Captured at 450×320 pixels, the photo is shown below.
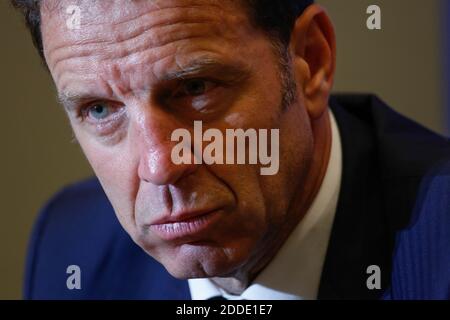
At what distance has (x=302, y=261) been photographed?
89 cm

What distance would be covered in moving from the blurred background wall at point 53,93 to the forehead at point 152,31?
339mm

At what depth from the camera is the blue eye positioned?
77 cm

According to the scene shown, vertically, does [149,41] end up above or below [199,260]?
above

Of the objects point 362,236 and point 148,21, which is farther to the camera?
point 362,236

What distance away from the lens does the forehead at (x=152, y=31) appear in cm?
71

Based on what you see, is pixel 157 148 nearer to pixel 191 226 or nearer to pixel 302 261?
pixel 191 226

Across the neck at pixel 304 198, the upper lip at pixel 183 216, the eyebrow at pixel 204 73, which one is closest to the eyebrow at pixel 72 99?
the eyebrow at pixel 204 73

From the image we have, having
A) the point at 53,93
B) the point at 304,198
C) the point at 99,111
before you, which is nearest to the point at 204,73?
the point at 99,111

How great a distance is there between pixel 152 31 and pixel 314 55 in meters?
0.20

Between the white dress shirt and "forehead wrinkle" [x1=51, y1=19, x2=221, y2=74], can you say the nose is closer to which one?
"forehead wrinkle" [x1=51, y1=19, x2=221, y2=74]

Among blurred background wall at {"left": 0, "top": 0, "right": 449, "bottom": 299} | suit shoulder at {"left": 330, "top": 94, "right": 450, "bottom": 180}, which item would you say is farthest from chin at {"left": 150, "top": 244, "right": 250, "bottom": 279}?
blurred background wall at {"left": 0, "top": 0, "right": 449, "bottom": 299}

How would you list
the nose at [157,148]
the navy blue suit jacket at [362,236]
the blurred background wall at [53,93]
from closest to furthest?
the nose at [157,148] → the navy blue suit jacket at [362,236] → the blurred background wall at [53,93]

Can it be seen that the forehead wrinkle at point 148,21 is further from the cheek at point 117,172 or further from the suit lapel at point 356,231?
the suit lapel at point 356,231

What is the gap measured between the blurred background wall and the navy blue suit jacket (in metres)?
0.07
